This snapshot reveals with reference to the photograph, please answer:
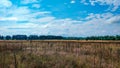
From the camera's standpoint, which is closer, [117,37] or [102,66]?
[102,66]

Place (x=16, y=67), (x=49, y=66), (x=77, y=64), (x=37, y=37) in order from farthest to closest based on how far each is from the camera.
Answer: (x=37, y=37) < (x=77, y=64) < (x=49, y=66) < (x=16, y=67)

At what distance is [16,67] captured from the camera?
33.9 ft

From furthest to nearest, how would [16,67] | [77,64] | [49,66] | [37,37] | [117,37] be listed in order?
1. [37,37]
2. [117,37]
3. [77,64]
4. [49,66]
5. [16,67]

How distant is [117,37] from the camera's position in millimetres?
115438

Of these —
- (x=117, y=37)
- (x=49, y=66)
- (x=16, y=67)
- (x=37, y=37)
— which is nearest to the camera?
(x=16, y=67)

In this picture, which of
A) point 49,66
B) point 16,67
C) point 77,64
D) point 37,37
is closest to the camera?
point 16,67

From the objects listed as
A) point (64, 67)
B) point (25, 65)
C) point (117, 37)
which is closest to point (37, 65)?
point (25, 65)

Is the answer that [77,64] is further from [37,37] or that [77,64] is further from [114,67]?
[37,37]

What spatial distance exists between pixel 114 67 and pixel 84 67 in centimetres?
152

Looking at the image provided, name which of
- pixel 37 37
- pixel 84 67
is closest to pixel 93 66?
pixel 84 67

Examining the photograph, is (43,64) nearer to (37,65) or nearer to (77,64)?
(37,65)

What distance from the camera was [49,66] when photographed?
11203 millimetres

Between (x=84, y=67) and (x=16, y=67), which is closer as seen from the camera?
(x=16, y=67)

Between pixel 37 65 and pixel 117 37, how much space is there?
108811 mm
